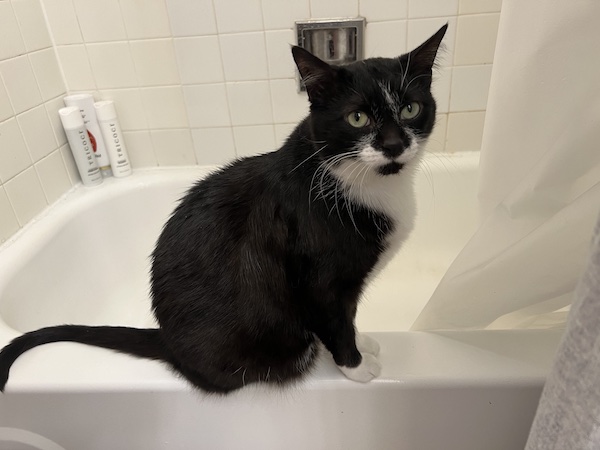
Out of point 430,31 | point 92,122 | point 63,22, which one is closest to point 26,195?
point 92,122

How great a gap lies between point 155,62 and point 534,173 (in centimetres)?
106

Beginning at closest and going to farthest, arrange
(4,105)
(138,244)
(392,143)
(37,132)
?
1. (392,143)
2. (4,105)
3. (37,132)
4. (138,244)

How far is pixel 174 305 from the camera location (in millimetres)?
709

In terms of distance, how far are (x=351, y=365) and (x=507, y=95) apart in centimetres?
46

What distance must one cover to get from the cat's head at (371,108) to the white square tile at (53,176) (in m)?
0.87

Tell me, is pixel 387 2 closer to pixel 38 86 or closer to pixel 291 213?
pixel 291 213

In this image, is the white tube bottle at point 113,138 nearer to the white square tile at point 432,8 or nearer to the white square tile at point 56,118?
the white square tile at point 56,118

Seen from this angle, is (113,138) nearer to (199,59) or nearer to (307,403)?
(199,59)

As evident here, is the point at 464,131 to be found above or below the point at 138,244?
above

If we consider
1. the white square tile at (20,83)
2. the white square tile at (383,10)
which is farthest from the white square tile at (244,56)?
the white square tile at (20,83)

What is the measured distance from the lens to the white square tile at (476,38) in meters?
1.13

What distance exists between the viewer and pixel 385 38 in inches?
45.9

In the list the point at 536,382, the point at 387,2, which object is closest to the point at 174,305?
the point at 536,382

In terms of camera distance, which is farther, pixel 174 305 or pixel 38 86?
pixel 38 86
